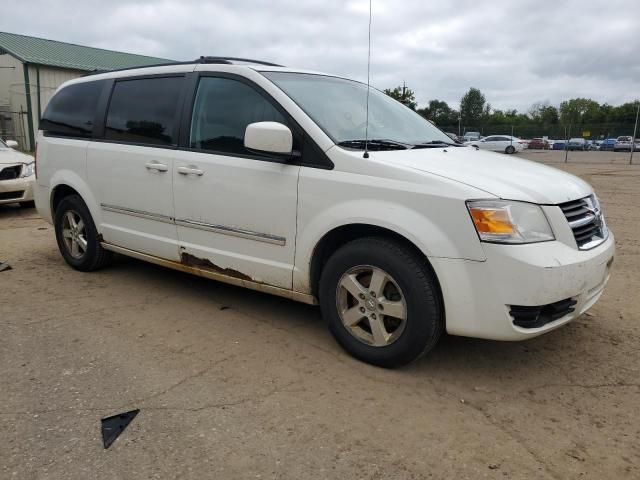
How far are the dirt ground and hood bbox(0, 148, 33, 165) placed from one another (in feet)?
16.5

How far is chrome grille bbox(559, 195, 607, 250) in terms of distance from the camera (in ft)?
9.94

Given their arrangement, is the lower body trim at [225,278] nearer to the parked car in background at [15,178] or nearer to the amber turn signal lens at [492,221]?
the amber turn signal lens at [492,221]

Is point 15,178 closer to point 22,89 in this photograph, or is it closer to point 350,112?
point 350,112

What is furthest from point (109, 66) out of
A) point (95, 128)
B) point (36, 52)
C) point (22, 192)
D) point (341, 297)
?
point (341, 297)

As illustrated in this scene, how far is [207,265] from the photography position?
4.01 meters

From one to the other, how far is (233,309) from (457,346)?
1732mm

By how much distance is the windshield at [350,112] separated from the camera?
356 centimetres

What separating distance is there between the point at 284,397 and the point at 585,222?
1.99 meters

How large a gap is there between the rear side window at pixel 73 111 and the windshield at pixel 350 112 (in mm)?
2022

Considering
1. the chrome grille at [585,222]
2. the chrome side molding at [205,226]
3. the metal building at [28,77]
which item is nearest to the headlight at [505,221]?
the chrome grille at [585,222]

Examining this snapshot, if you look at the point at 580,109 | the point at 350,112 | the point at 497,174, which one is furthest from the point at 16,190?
the point at 580,109

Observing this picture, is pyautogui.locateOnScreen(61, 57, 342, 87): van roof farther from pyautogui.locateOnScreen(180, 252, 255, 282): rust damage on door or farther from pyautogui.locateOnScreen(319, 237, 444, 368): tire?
pyautogui.locateOnScreen(319, 237, 444, 368): tire

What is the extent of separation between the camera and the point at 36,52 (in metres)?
26.8

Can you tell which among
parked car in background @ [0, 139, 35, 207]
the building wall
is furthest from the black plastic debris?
the building wall
